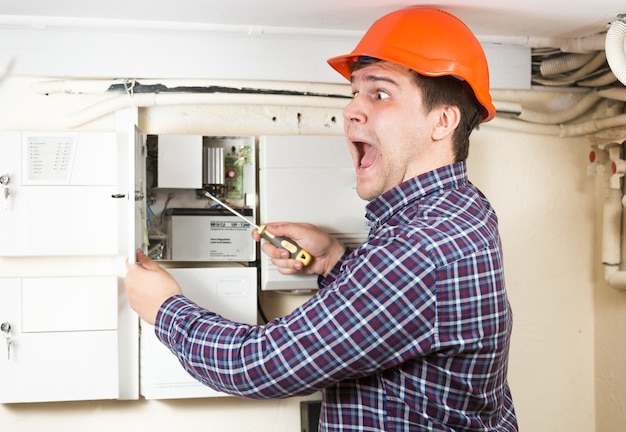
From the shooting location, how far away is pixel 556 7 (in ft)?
5.09

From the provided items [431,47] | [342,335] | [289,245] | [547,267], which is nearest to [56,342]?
[289,245]

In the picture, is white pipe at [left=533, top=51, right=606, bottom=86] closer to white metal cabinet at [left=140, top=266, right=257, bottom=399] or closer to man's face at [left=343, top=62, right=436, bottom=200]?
man's face at [left=343, top=62, right=436, bottom=200]

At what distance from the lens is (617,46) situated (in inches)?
62.1

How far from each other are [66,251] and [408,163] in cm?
91

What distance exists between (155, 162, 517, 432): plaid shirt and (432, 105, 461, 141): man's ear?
117mm

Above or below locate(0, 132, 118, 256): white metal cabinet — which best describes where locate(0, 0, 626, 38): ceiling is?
above

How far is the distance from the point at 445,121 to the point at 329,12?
444 millimetres

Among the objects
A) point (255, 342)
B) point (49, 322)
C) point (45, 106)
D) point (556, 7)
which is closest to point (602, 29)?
point (556, 7)

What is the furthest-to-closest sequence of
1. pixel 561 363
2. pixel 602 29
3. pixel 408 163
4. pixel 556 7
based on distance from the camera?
pixel 561 363, pixel 602 29, pixel 556 7, pixel 408 163

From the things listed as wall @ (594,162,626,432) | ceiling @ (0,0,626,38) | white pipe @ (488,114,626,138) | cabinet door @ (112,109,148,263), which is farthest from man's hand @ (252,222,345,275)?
wall @ (594,162,626,432)

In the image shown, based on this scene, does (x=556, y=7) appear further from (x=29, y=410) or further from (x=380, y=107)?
(x=29, y=410)

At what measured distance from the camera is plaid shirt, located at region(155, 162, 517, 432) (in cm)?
117

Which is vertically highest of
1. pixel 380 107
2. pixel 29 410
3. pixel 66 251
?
pixel 380 107

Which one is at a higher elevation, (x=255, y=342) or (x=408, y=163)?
(x=408, y=163)
